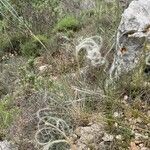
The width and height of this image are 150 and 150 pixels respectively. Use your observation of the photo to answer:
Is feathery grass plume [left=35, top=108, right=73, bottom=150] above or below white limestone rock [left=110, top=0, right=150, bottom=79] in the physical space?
below

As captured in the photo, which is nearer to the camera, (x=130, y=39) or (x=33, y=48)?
(x=130, y=39)

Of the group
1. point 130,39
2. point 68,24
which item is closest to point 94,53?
point 130,39

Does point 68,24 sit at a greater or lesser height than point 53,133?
lesser

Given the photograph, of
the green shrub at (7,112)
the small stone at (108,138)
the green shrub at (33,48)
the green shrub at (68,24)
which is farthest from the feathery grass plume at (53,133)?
the green shrub at (68,24)

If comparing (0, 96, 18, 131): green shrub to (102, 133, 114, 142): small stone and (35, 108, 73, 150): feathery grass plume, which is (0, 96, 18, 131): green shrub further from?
(102, 133, 114, 142): small stone

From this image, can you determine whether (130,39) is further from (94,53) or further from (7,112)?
(7,112)

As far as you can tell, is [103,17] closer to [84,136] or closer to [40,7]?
[40,7]

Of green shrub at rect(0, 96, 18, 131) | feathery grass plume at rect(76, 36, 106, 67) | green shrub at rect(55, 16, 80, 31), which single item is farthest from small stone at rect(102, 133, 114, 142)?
green shrub at rect(55, 16, 80, 31)

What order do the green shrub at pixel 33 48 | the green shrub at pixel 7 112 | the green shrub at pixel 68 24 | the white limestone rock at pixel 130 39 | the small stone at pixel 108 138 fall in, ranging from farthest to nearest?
1. the green shrub at pixel 68 24
2. the green shrub at pixel 33 48
3. the green shrub at pixel 7 112
4. the white limestone rock at pixel 130 39
5. the small stone at pixel 108 138

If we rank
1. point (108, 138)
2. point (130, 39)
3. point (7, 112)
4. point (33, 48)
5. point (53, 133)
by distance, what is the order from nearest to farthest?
point (108, 138)
point (53, 133)
point (130, 39)
point (7, 112)
point (33, 48)

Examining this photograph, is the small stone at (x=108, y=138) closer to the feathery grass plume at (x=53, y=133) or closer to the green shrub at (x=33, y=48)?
the feathery grass plume at (x=53, y=133)

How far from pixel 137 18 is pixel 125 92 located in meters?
0.79

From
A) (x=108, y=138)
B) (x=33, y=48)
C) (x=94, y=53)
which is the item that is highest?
(x=94, y=53)

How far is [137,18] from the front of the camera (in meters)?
4.58
